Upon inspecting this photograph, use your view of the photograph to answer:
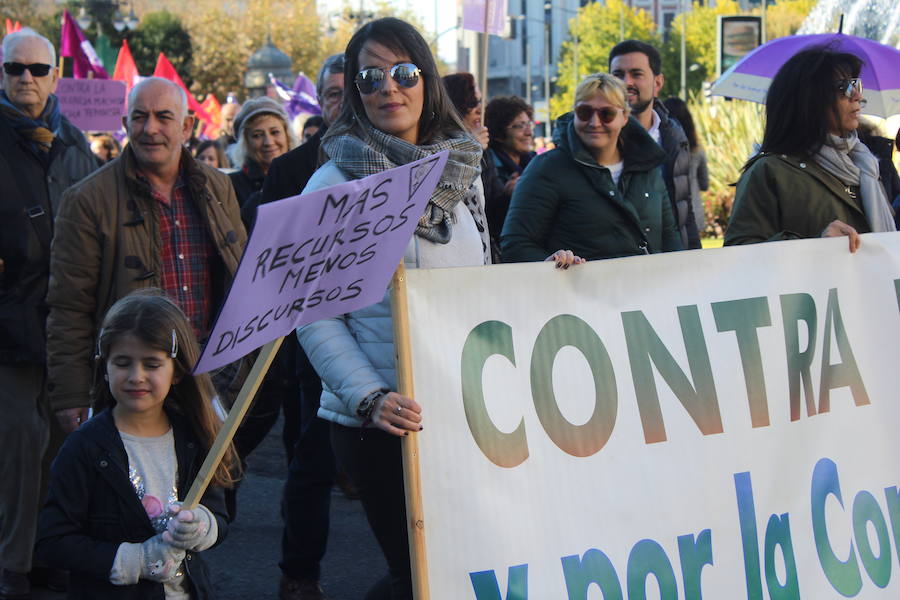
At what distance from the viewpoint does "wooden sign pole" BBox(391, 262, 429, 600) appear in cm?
296

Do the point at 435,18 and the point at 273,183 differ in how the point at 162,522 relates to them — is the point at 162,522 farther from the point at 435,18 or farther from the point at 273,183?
the point at 435,18

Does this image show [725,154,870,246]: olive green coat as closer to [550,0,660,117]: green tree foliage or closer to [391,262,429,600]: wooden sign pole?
[391,262,429,600]: wooden sign pole

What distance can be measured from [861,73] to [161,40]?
184ft

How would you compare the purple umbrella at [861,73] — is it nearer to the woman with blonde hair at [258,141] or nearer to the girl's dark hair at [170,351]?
the woman with blonde hair at [258,141]

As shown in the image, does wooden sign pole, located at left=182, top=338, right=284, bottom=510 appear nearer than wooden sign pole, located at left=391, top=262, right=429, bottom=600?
Yes

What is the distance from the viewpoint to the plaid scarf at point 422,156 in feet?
10.5

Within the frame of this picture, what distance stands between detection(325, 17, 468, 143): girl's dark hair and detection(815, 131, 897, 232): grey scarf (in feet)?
4.82

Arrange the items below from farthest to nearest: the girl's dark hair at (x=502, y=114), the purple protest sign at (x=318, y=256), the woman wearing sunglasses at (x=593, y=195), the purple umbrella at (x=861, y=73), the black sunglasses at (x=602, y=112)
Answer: the girl's dark hair at (x=502, y=114) < the purple umbrella at (x=861, y=73) < the black sunglasses at (x=602, y=112) < the woman wearing sunglasses at (x=593, y=195) < the purple protest sign at (x=318, y=256)

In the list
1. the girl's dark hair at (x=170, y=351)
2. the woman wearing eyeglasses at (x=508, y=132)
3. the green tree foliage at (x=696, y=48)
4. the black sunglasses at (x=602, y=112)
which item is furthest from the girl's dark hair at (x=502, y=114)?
the green tree foliage at (x=696, y=48)

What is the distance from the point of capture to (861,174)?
4262 mm

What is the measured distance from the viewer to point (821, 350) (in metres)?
3.68

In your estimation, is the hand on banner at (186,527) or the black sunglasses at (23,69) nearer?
the hand on banner at (186,527)

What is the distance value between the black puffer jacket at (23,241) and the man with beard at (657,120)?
2.90m

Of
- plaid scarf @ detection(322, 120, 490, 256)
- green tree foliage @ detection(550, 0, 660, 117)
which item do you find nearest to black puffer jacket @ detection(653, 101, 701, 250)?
plaid scarf @ detection(322, 120, 490, 256)
